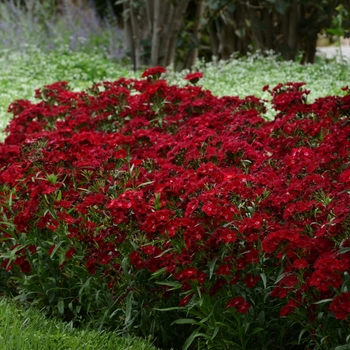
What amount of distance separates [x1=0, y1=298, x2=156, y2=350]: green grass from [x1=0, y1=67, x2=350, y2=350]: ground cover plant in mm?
153

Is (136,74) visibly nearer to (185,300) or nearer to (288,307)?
(185,300)

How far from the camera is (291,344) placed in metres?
3.59

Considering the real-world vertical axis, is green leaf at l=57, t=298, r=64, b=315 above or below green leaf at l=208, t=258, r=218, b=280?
below

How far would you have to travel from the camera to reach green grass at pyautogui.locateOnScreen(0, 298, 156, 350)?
3.51 metres

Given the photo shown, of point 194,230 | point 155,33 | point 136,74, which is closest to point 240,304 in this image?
point 194,230

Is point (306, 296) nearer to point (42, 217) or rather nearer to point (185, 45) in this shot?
point (42, 217)

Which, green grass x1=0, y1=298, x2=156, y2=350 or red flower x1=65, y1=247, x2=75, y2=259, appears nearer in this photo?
green grass x1=0, y1=298, x2=156, y2=350

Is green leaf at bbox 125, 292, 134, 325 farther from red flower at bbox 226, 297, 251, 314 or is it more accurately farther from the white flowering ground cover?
the white flowering ground cover

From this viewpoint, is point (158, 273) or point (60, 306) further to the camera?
point (60, 306)

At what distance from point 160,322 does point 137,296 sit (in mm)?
174

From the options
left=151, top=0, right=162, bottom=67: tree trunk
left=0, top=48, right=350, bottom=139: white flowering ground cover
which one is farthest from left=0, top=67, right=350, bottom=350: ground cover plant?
left=151, top=0, right=162, bottom=67: tree trunk

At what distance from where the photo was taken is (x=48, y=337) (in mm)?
3580

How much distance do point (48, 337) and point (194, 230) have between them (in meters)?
0.86

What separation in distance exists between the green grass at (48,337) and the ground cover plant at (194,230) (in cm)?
15
